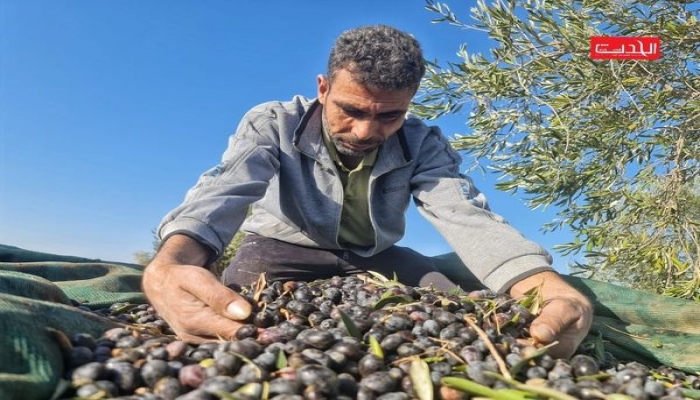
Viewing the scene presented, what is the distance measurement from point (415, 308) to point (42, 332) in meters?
1.24

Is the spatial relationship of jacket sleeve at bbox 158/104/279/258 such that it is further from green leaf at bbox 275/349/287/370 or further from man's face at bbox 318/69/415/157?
green leaf at bbox 275/349/287/370

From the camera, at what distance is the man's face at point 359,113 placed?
11.3 feet

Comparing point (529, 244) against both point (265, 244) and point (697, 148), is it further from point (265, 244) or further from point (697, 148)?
point (697, 148)

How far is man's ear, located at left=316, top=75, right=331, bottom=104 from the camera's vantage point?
148 inches

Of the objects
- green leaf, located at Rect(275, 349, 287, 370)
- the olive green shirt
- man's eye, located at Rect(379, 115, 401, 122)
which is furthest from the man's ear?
green leaf, located at Rect(275, 349, 287, 370)

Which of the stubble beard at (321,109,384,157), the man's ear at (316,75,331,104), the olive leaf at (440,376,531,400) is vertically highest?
the man's ear at (316,75,331,104)

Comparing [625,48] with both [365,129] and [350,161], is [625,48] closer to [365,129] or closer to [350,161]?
[350,161]

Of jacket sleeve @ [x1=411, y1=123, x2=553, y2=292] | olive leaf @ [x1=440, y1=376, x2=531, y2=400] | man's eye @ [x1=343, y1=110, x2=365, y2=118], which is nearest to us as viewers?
olive leaf @ [x1=440, y1=376, x2=531, y2=400]

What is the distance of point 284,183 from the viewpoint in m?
3.99

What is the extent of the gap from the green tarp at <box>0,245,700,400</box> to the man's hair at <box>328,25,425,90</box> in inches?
63.1

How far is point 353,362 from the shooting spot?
1.85 meters

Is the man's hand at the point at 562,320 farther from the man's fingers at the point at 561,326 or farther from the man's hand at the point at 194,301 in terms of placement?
the man's hand at the point at 194,301

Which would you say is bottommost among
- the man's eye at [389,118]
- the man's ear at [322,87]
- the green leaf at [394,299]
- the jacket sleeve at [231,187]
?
the green leaf at [394,299]

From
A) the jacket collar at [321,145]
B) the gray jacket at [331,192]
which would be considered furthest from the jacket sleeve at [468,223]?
the jacket collar at [321,145]
